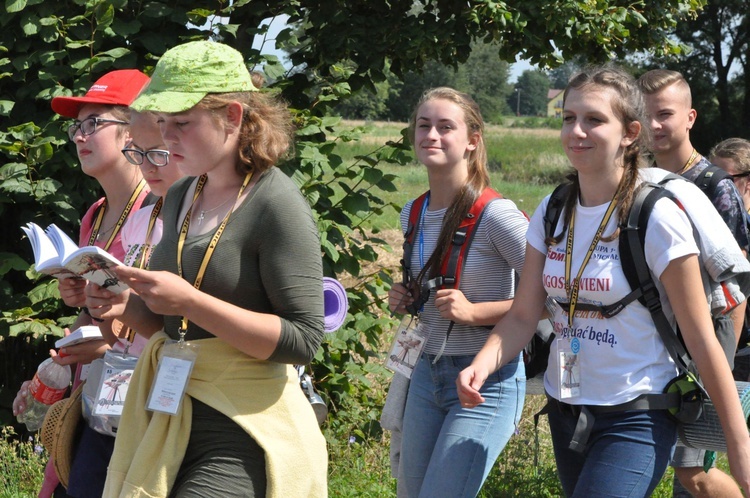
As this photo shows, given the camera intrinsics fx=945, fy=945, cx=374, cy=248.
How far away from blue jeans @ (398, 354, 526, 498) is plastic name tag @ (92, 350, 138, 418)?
3.62 feet

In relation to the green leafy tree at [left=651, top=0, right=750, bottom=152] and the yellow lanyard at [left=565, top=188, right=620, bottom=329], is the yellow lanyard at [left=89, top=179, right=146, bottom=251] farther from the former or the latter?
the green leafy tree at [left=651, top=0, right=750, bottom=152]

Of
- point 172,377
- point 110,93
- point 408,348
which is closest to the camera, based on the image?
point 172,377

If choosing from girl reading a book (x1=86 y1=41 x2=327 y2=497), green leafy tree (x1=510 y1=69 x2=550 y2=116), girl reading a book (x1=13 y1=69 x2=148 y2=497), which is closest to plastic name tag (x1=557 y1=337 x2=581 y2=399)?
girl reading a book (x1=86 y1=41 x2=327 y2=497)

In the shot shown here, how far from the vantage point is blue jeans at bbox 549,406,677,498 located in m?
2.75

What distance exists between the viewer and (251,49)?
5.20m

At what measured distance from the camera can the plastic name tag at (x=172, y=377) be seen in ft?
7.73

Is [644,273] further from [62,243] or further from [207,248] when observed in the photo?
[62,243]

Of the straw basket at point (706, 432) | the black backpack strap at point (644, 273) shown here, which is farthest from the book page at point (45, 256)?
the straw basket at point (706, 432)

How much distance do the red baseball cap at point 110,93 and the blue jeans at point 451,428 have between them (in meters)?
1.48

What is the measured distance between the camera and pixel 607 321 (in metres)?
2.83

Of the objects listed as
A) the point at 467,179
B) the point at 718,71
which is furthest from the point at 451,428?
the point at 718,71

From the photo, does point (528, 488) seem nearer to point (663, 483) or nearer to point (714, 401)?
point (663, 483)

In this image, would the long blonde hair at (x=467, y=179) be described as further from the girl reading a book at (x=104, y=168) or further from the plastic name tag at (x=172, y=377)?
the plastic name tag at (x=172, y=377)

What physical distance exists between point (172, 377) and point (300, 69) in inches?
134
